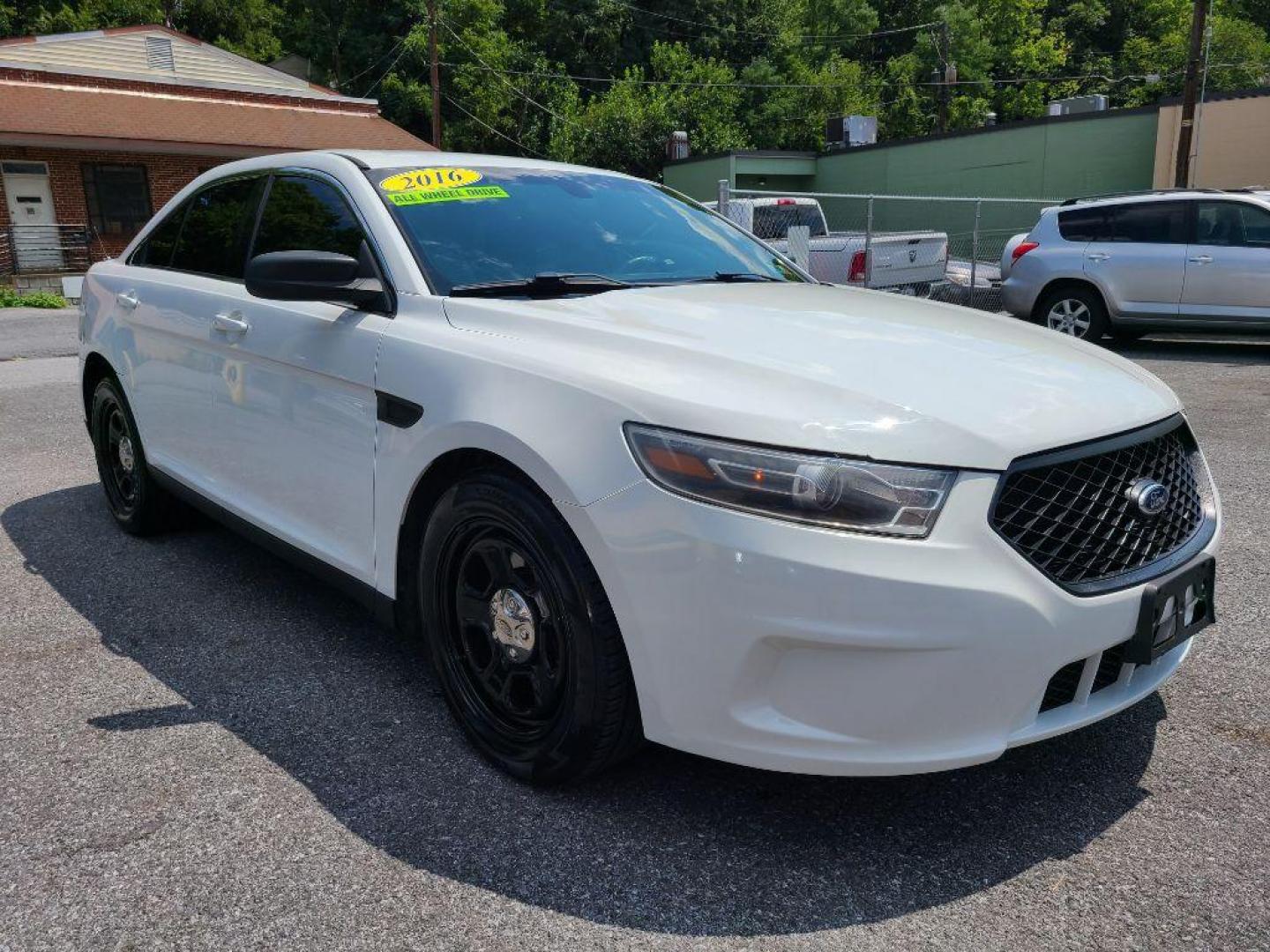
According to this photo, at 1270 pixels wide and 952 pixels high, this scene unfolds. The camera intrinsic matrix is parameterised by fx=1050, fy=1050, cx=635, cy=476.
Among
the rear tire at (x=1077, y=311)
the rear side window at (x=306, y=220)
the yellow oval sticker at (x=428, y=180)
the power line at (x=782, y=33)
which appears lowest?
the rear tire at (x=1077, y=311)

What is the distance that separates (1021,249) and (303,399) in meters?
10.5

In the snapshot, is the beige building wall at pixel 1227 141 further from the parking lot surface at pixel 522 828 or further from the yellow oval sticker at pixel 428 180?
the yellow oval sticker at pixel 428 180

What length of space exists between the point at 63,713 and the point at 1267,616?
402 cm

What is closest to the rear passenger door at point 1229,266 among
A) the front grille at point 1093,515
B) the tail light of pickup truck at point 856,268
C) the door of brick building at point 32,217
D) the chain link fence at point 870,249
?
the chain link fence at point 870,249

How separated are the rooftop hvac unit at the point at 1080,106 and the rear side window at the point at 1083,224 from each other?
20301 millimetres

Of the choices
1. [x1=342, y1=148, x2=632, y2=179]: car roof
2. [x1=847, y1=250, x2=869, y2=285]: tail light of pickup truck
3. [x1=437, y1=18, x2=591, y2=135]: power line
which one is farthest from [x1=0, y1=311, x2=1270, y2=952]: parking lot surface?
[x1=437, y1=18, x2=591, y2=135]: power line

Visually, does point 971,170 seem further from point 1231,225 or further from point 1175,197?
point 1231,225

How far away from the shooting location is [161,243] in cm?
458

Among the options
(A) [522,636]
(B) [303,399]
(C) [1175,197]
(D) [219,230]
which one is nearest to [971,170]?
(C) [1175,197]

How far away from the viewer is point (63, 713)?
3123 millimetres

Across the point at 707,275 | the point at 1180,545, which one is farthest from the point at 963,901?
the point at 707,275

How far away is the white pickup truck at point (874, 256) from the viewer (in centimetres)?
1370

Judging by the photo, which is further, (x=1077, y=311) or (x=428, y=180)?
(x=1077, y=311)

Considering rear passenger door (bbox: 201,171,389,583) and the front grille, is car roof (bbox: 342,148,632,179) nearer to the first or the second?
rear passenger door (bbox: 201,171,389,583)
